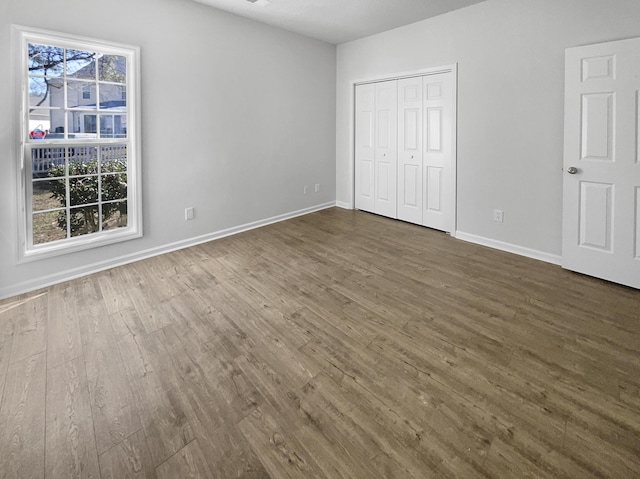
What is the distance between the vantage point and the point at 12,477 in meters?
1.34

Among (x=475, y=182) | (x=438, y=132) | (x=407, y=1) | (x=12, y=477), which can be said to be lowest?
(x=12, y=477)

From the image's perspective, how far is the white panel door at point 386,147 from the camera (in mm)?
4955

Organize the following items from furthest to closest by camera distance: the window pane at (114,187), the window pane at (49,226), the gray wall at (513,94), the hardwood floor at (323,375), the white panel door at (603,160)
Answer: the window pane at (114,187), the gray wall at (513,94), the window pane at (49,226), the white panel door at (603,160), the hardwood floor at (323,375)

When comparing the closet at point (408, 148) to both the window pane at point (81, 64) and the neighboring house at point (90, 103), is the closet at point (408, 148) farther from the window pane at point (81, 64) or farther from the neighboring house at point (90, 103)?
the window pane at point (81, 64)

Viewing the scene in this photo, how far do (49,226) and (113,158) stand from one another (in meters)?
0.83

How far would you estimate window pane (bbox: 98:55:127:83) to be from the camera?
10.7 ft

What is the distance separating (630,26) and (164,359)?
166 inches

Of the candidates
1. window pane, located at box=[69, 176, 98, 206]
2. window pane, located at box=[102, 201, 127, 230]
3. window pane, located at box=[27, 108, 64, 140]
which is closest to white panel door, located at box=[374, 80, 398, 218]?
window pane, located at box=[102, 201, 127, 230]

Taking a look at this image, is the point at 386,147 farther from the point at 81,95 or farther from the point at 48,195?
the point at 48,195

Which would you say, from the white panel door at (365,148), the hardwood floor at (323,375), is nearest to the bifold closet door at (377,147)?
the white panel door at (365,148)

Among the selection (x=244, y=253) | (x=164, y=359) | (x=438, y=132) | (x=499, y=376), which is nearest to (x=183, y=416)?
(x=164, y=359)

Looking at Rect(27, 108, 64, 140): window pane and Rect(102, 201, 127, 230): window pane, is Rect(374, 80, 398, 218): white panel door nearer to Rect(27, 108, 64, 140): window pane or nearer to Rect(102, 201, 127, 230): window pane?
Rect(102, 201, 127, 230): window pane

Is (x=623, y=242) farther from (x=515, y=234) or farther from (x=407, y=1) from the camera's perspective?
(x=407, y=1)

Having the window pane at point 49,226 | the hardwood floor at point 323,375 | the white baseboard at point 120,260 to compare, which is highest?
the window pane at point 49,226
